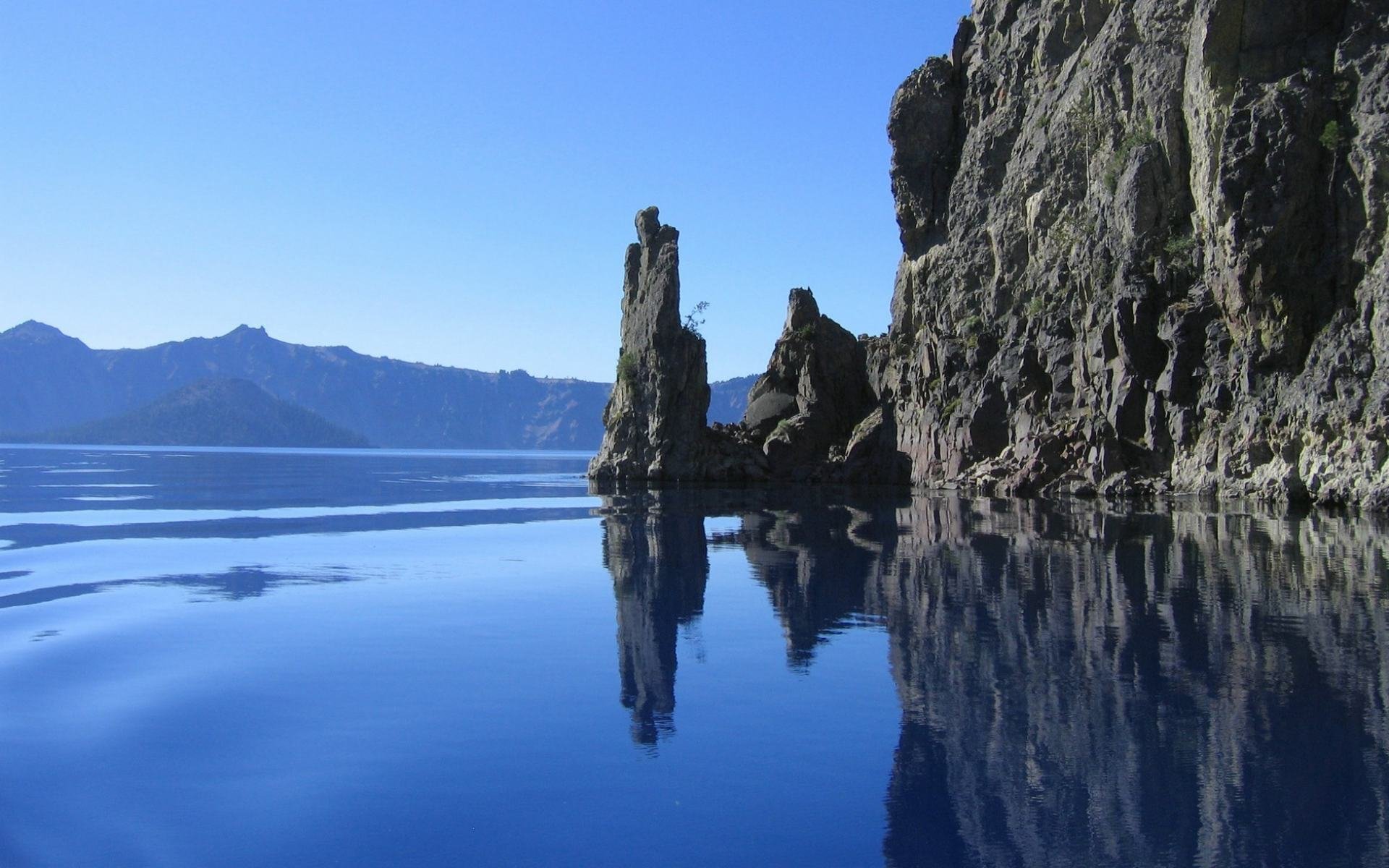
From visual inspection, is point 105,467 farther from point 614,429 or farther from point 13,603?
point 13,603

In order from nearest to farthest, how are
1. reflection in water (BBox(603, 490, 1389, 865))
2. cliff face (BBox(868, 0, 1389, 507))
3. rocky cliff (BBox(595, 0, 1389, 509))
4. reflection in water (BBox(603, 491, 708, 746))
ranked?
reflection in water (BBox(603, 490, 1389, 865)), reflection in water (BBox(603, 491, 708, 746)), cliff face (BBox(868, 0, 1389, 507)), rocky cliff (BBox(595, 0, 1389, 509))

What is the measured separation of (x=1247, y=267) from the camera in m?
52.8

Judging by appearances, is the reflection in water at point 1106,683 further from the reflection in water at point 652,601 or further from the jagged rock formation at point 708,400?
the jagged rock formation at point 708,400

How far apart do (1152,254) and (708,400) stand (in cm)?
4113

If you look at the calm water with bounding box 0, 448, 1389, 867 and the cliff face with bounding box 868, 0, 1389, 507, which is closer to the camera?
the calm water with bounding box 0, 448, 1389, 867

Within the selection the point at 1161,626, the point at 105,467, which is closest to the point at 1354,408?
the point at 1161,626

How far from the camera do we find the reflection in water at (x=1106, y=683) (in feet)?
30.7

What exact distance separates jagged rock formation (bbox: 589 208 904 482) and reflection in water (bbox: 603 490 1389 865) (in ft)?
189

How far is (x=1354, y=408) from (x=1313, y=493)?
3.74m

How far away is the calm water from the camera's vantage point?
9.38m

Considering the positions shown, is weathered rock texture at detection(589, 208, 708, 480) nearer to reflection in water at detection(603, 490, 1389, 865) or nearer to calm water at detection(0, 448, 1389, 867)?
reflection in water at detection(603, 490, 1389, 865)

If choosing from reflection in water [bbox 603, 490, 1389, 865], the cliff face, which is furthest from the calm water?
the cliff face

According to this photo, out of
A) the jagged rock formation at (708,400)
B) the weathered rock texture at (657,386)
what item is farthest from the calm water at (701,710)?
the weathered rock texture at (657,386)

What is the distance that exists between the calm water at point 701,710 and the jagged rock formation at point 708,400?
60.3 meters
